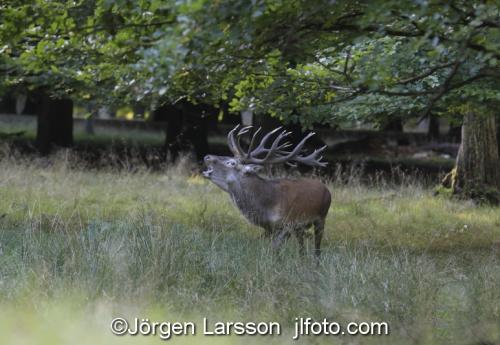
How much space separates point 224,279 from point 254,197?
1841 mm

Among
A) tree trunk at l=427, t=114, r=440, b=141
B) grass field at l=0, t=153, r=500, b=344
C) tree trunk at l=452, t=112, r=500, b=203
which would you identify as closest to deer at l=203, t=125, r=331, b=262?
grass field at l=0, t=153, r=500, b=344

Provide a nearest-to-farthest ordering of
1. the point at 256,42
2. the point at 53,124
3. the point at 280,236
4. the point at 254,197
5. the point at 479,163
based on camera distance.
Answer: the point at 256,42
the point at 280,236
the point at 254,197
the point at 479,163
the point at 53,124

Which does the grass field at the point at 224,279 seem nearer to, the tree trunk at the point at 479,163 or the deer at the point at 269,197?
the deer at the point at 269,197

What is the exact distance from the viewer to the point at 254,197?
358 inches

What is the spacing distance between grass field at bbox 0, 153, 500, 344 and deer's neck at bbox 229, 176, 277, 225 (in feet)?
0.97

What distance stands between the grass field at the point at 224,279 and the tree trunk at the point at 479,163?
3.19 meters

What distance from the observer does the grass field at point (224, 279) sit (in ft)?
19.2

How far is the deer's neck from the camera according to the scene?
9078 mm

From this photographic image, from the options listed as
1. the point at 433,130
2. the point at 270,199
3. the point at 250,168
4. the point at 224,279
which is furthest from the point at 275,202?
the point at 433,130

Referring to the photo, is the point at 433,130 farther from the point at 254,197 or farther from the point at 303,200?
the point at 254,197

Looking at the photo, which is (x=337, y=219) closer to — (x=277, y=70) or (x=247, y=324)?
(x=277, y=70)

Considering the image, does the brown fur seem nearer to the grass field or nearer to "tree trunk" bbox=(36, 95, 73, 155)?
the grass field

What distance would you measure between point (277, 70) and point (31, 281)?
321 centimetres

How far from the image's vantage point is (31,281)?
6688 mm
